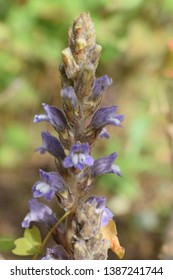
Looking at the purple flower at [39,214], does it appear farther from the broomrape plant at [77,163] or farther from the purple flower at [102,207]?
the purple flower at [102,207]

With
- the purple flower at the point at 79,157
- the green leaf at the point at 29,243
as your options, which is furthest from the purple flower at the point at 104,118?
the green leaf at the point at 29,243

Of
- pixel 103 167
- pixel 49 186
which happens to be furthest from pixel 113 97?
pixel 49 186

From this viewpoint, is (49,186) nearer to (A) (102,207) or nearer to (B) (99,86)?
(A) (102,207)

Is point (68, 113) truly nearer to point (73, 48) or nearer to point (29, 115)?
point (73, 48)

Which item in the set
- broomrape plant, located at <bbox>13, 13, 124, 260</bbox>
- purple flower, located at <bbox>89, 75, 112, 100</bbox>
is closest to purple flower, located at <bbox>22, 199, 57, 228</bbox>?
broomrape plant, located at <bbox>13, 13, 124, 260</bbox>

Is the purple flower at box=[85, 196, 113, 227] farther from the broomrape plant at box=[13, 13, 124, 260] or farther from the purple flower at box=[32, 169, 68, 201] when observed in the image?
the purple flower at box=[32, 169, 68, 201]

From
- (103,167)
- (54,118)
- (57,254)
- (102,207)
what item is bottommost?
(57,254)

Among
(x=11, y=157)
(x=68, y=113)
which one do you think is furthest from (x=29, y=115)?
(x=68, y=113)
